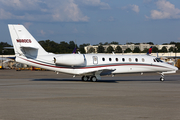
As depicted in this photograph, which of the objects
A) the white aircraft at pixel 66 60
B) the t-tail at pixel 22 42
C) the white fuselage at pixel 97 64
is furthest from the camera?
the white fuselage at pixel 97 64

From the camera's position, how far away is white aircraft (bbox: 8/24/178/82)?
26.1 m

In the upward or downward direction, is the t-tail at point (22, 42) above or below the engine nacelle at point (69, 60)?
above

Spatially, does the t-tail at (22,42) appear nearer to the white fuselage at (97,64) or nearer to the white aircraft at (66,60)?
the white aircraft at (66,60)

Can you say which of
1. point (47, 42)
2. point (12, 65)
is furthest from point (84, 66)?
point (47, 42)

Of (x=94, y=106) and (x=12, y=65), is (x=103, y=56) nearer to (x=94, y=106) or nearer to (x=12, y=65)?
(x=94, y=106)

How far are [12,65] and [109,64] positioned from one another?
55.3 m

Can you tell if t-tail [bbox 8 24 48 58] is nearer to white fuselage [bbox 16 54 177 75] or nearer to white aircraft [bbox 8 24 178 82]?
white aircraft [bbox 8 24 178 82]

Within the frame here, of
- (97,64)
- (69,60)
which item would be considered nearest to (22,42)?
(69,60)

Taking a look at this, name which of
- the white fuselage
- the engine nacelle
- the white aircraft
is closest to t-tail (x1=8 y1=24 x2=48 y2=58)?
the white aircraft

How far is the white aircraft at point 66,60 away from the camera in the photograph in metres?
26.1

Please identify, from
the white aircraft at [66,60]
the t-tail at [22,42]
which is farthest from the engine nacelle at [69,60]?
the t-tail at [22,42]

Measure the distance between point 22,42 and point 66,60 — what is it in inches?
189

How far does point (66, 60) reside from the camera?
26.3m

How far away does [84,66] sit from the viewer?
27.1 metres
